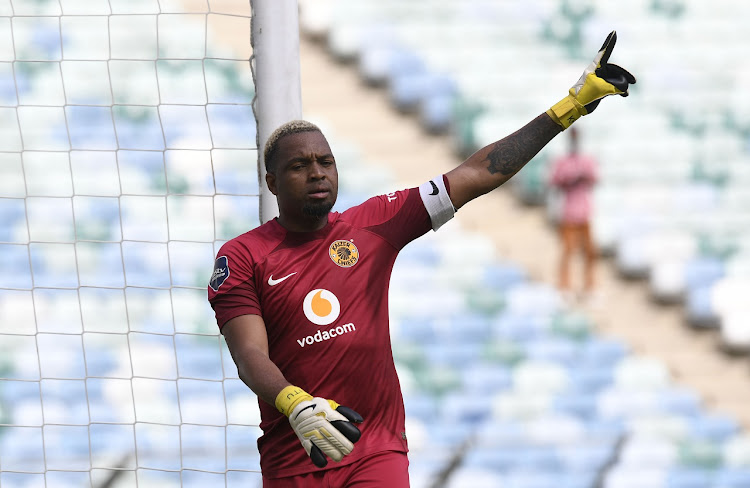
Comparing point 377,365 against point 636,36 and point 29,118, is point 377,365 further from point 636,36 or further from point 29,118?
point 636,36

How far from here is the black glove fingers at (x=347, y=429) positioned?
256 cm

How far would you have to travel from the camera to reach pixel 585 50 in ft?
34.0

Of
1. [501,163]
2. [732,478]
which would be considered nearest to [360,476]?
[501,163]

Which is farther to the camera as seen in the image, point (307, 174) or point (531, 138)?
point (531, 138)

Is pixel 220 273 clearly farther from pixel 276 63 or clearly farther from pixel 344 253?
pixel 276 63

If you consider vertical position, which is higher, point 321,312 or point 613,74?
point 613,74

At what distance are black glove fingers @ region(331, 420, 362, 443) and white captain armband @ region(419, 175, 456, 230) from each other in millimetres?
713

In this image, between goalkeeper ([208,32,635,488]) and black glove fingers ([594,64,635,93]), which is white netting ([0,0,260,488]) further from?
black glove fingers ([594,64,635,93])

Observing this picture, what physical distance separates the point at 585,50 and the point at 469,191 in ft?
25.0

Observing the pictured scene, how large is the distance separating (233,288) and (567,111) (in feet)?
3.30

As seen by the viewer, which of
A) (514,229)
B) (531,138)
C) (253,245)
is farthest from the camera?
(514,229)

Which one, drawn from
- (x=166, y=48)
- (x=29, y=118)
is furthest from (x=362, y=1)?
(x=29, y=118)

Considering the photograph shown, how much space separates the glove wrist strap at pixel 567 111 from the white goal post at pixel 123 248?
3655mm

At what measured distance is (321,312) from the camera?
9.71 ft
